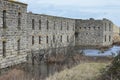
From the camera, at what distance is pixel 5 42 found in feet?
105

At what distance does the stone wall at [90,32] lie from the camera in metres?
67.0

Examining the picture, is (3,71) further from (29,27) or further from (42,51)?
(42,51)

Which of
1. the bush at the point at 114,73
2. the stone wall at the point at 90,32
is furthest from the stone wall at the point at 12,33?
the stone wall at the point at 90,32

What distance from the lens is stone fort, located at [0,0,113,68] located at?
3231 cm

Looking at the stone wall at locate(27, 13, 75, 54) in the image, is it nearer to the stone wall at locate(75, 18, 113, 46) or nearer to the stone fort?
the stone fort

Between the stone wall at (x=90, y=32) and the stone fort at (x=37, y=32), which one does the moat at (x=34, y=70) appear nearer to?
the stone fort at (x=37, y=32)

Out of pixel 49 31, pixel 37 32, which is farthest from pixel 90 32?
pixel 37 32

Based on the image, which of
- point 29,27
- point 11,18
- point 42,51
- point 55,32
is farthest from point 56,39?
point 11,18

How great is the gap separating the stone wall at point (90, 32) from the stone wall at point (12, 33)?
1216 inches

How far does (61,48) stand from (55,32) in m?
3.20

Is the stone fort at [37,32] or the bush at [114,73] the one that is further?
the stone fort at [37,32]

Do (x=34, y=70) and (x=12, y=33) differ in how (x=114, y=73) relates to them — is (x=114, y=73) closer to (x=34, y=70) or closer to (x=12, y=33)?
(x=34, y=70)

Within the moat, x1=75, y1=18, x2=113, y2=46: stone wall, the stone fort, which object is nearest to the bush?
the moat

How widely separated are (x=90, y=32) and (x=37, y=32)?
24.8 m
